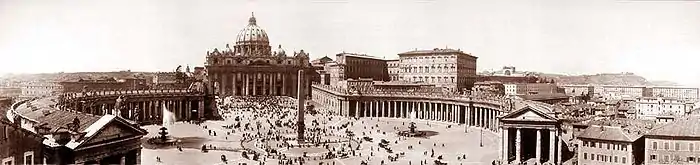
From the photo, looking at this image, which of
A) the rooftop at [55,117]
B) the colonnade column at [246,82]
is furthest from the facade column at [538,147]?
the colonnade column at [246,82]

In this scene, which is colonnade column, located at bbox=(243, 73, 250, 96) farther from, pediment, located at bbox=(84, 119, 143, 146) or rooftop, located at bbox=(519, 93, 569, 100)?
pediment, located at bbox=(84, 119, 143, 146)

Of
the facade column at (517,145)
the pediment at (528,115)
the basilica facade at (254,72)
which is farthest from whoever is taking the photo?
the basilica facade at (254,72)

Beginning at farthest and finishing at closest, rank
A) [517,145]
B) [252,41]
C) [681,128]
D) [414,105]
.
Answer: [414,105]
[252,41]
[517,145]
[681,128]

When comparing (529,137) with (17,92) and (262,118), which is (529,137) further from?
(17,92)

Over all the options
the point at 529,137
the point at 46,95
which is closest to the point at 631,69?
the point at 529,137

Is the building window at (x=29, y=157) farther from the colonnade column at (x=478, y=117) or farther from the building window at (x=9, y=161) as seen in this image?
the colonnade column at (x=478, y=117)

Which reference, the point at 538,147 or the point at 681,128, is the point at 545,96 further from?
the point at 681,128

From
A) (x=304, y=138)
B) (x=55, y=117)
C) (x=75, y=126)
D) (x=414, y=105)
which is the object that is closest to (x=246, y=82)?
(x=414, y=105)
